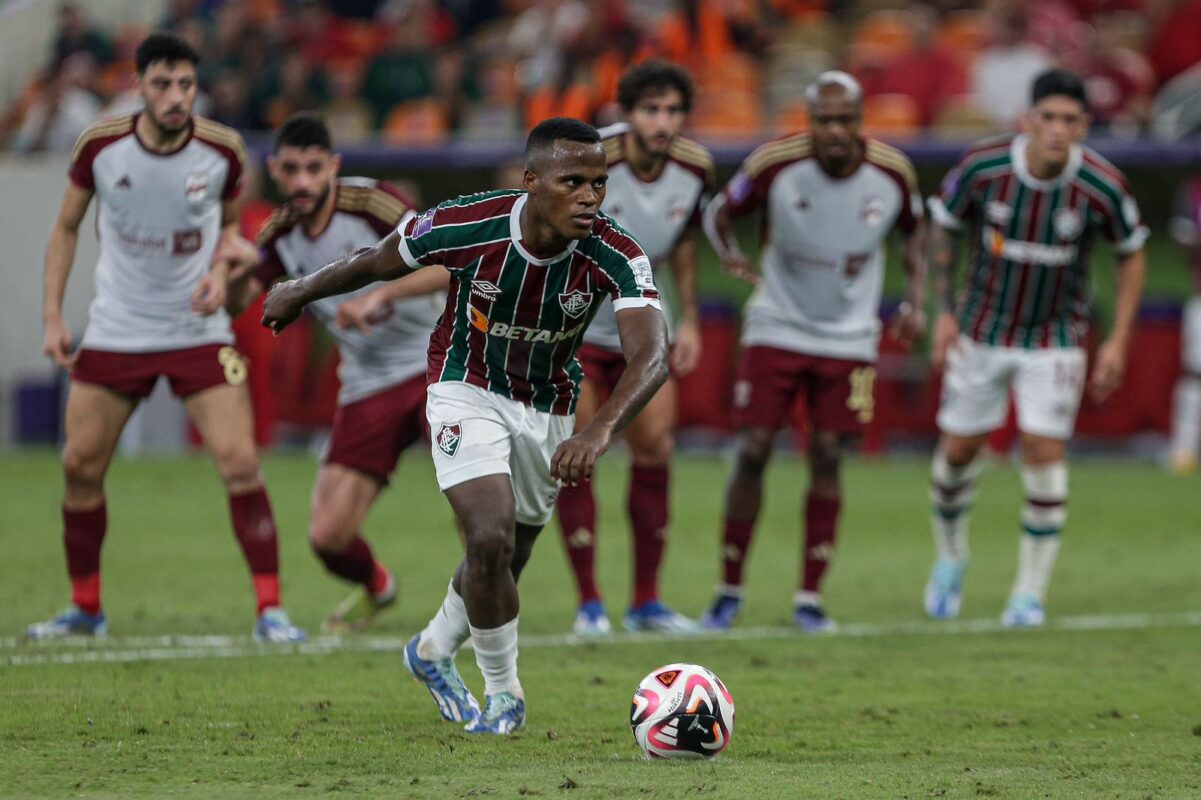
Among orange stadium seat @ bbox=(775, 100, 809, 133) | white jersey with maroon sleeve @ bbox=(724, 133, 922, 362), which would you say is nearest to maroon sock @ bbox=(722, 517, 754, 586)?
white jersey with maroon sleeve @ bbox=(724, 133, 922, 362)

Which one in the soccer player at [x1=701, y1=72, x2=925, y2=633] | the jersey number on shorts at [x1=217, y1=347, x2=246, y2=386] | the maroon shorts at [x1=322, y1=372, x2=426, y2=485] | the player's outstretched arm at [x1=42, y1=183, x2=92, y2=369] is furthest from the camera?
the soccer player at [x1=701, y1=72, x2=925, y2=633]

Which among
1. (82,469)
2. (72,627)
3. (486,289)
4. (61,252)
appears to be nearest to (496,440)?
(486,289)

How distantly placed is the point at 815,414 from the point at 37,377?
1140 centimetres

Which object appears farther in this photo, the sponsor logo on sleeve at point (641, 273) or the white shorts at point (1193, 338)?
the white shorts at point (1193, 338)

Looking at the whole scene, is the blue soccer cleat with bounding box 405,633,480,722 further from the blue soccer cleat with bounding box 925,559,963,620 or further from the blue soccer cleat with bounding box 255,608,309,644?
the blue soccer cleat with bounding box 925,559,963,620

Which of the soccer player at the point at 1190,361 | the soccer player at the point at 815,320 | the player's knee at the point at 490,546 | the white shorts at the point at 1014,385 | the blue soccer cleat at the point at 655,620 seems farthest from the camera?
the soccer player at the point at 1190,361

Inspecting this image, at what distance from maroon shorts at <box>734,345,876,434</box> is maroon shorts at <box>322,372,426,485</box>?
1708mm

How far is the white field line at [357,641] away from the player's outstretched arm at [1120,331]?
46.1 inches

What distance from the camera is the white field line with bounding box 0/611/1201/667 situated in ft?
25.4

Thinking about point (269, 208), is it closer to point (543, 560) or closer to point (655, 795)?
point (543, 560)

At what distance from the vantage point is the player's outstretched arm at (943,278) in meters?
9.66

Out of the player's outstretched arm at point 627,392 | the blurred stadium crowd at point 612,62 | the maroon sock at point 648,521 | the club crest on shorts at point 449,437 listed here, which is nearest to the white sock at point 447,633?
the club crest on shorts at point 449,437

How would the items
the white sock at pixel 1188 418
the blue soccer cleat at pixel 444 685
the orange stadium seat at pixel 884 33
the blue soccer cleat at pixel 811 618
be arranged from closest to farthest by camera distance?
the blue soccer cleat at pixel 444 685 < the blue soccer cleat at pixel 811 618 < the white sock at pixel 1188 418 < the orange stadium seat at pixel 884 33

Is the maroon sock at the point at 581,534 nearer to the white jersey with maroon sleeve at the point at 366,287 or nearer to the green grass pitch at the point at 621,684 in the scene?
the green grass pitch at the point at 621,684
